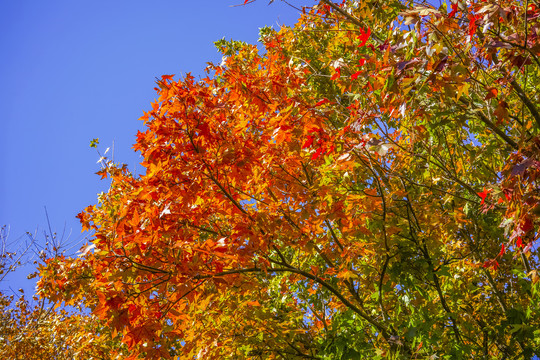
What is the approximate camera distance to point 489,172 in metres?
4.32

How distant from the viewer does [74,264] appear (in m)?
4.27

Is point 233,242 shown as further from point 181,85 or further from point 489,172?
point 489,172

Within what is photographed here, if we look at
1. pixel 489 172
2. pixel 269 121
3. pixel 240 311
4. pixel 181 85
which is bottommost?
pixel 240 311

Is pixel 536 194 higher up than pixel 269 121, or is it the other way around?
pixel 269 121

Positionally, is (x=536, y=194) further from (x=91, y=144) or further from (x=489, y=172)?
(x=91, y=144)

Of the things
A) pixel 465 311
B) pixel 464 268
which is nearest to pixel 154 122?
pixel 464 268

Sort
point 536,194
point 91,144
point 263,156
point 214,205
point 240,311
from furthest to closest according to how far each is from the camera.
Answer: point 91,144 < point 240,311 < point 214,205 < point 263,156 < point 536,194

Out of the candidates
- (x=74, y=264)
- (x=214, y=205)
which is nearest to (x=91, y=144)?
(x=74, y=264)

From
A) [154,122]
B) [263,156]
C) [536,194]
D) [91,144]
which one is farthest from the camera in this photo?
[91,144]

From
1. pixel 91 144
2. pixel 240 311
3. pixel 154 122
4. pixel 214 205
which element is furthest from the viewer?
pixel 91 144

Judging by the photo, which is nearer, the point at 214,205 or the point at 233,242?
the point at 233,242

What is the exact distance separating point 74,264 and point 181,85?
2.24 metres

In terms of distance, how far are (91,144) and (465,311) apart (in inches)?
240

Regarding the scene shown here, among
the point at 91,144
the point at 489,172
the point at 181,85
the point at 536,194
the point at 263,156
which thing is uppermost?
the point at 91,144
